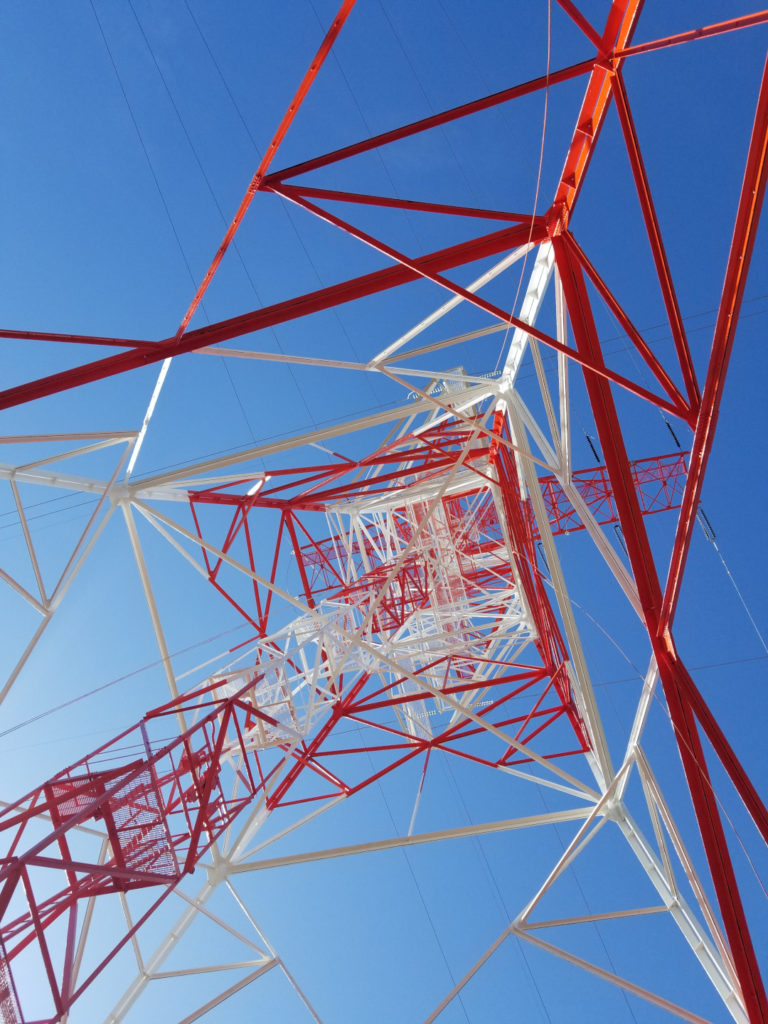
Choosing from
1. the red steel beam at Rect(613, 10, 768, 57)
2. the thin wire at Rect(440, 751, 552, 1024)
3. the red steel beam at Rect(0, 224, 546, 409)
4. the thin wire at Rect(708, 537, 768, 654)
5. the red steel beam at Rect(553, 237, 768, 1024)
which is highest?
the red steel beam at Rect(613, 10, 768, 57)

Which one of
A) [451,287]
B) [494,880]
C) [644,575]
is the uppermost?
[451,287]

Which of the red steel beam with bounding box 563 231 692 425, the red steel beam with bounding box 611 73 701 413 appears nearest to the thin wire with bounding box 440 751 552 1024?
the red steel beam with bounding box 563 231 692 425

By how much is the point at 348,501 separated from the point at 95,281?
37.5ft

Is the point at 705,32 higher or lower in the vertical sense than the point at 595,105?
lower

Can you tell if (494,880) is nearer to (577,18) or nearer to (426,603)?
(426,603)

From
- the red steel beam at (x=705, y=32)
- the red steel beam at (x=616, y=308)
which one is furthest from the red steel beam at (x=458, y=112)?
the red steel beam at (x=616, y=308)

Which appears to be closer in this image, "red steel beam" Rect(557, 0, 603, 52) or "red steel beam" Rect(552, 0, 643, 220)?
"red steel beam" Rect(557, 0, 603, 52)

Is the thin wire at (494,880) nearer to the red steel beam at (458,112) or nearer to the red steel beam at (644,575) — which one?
the red steel beam at (644,575)

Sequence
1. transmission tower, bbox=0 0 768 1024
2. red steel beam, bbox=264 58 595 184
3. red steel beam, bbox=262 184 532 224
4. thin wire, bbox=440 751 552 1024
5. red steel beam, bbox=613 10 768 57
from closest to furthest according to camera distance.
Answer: red steel beam, bbox=613 10 768 57 → red steel beam, bbox=264 58 595 184 → red steel beam, bbox=262 184 532 224 → transmission tower, bbox=0 0 768 1024 → thin wire, bbox=440 751 552 1024

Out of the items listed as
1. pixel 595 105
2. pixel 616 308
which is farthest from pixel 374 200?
pixel 616 308

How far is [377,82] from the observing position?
25734 mm

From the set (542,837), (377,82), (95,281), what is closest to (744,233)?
(377,82)

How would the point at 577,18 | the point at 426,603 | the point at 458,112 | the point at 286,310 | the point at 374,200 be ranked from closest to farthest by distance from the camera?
1. the point at 577,18
2. the point at 458,112
3. the point at 374,200
4. the point at 286,310
5. the point at 426,603

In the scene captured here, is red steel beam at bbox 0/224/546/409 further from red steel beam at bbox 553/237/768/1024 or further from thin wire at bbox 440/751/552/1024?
thin wire at bbox 440/751/552/1024
